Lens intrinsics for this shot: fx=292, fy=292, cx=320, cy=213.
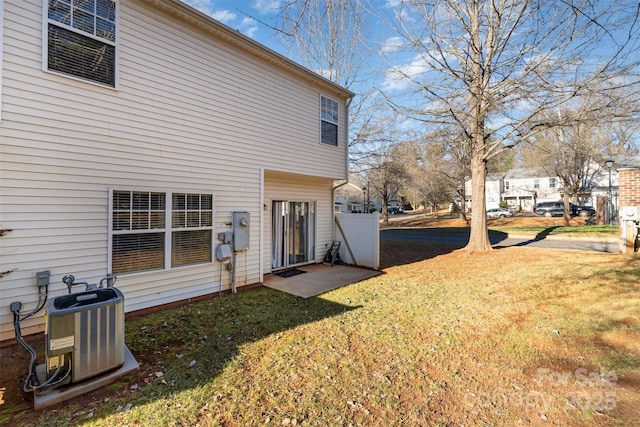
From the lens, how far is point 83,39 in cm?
436

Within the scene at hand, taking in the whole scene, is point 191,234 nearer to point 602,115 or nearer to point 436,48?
point 436,48

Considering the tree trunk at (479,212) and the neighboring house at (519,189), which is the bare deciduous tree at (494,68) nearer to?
the tree trunk at (479,212)

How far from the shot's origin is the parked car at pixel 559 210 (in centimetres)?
2806

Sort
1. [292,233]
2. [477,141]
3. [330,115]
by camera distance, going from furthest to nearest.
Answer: [477,141] → [330,115] → [292,233]

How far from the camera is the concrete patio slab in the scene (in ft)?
21.0

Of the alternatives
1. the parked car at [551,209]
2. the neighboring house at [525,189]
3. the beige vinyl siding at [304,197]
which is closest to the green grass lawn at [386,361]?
the beige vinyl siding at [304,197]

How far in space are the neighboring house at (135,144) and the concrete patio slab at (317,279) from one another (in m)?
0.72

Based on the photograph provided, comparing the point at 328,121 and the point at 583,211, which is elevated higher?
the point at 328,121

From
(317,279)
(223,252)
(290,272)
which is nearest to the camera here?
(223,252)

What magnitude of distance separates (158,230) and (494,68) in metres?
9.37

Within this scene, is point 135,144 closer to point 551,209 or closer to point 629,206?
point 629,206

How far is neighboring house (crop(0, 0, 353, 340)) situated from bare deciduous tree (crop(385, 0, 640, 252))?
155 inches

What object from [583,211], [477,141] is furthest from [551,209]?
[477,141]

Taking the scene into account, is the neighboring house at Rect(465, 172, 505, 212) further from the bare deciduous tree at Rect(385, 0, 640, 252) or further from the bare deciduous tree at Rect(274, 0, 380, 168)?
the bare deciduous tree at Rect(385, 0, 640, 252)
